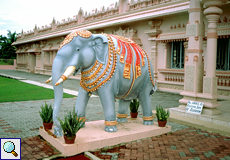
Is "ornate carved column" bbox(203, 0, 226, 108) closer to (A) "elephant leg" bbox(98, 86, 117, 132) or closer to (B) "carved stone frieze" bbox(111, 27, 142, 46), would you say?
(A) "elephant leg" bbox(98, 86, 117, 132)

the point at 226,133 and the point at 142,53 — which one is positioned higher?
the point at 142,53

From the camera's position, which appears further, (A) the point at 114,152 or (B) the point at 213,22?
(B) the point at 213,22

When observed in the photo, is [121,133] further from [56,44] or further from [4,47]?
[4,47]

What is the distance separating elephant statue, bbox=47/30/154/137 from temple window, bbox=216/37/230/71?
5.87 metres

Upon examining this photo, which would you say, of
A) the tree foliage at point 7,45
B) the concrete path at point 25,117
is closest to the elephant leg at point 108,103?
the concrete path at point 25,117

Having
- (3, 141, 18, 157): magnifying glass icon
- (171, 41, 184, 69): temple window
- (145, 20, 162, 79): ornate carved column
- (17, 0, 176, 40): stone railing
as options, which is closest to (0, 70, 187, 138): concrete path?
(3, 141, 18, 157): magnifying glass icon

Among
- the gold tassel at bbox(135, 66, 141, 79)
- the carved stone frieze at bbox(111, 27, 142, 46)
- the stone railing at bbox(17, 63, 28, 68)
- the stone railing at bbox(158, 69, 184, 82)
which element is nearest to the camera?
the gold tassel at bbox(135, 66, 141, 79)

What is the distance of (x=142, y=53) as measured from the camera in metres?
4.42

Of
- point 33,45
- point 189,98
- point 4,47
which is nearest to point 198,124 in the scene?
point 189,98

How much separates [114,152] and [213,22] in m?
4.22

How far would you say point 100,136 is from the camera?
380 cm

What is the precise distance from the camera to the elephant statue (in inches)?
144

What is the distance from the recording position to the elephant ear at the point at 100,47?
3916 millimetres

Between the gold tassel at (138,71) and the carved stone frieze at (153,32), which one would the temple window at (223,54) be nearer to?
the carved stone frieze at (153,32)
